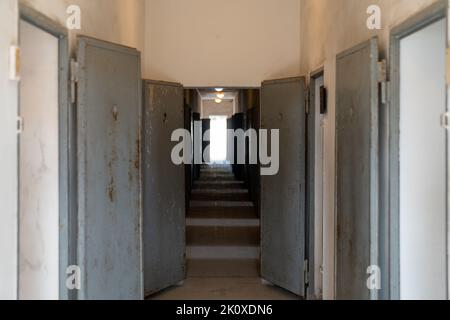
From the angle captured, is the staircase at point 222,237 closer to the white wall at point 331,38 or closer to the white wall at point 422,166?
the white wall at point 331,38

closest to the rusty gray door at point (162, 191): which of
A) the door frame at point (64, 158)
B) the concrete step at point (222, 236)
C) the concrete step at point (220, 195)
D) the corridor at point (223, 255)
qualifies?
the corridor at point (223, 255)

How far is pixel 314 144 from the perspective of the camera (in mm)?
3596

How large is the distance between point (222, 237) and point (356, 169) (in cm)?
311

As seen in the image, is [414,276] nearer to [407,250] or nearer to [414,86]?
[407,250]

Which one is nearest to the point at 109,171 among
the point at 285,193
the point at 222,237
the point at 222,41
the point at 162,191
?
the point at 162,191

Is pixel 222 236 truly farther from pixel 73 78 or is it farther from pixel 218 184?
pixel 218 184

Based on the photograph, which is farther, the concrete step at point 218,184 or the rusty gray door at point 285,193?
the concrete step at point 218,184

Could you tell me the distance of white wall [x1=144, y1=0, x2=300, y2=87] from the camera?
4.18 meters

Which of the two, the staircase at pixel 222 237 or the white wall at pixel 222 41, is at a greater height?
the white wall at pixel 222 41

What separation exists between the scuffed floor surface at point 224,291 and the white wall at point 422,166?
1.71 m

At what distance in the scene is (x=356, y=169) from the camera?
2465 millimetres

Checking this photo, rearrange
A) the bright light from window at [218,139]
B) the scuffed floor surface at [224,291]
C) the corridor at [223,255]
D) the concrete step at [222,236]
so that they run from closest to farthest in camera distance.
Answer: the scuffed floor surface at [224,291]
the corridor at [223,255]
the concrete step at [222,236]
the bright light from window at [218,139]

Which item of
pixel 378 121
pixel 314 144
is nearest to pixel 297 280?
pixel 314 144

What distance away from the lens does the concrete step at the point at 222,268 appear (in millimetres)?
4477
